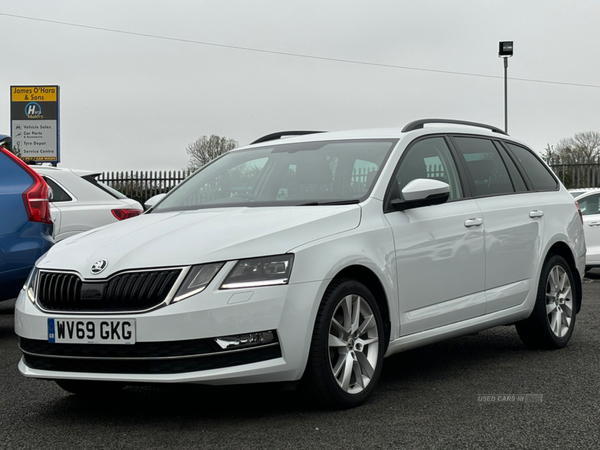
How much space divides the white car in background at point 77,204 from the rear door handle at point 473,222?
5.80m

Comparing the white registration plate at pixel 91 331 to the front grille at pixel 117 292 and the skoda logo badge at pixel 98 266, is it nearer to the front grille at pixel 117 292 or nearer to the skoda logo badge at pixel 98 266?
the front grille at pixel 117 292

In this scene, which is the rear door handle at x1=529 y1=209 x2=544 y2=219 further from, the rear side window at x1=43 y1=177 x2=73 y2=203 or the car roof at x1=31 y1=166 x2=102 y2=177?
the car roof at x1=31 y1=166 x2=102 y2=177

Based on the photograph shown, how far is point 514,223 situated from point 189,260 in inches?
116

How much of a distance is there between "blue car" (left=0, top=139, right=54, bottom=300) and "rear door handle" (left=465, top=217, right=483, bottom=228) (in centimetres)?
353

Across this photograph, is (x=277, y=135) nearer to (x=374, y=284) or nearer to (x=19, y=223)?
(x=374, y=284)

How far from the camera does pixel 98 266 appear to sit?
4.54 m

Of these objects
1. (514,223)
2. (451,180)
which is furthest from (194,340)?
(514,223)

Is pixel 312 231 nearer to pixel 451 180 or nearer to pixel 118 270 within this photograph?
pixel 118 270

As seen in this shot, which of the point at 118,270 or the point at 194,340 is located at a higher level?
the point at 118,270

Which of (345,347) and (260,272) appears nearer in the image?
(260,272)

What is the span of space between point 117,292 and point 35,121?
841 inches

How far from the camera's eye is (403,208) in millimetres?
5465

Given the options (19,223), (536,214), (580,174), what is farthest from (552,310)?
(580,174)

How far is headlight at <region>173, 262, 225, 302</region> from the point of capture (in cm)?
434
